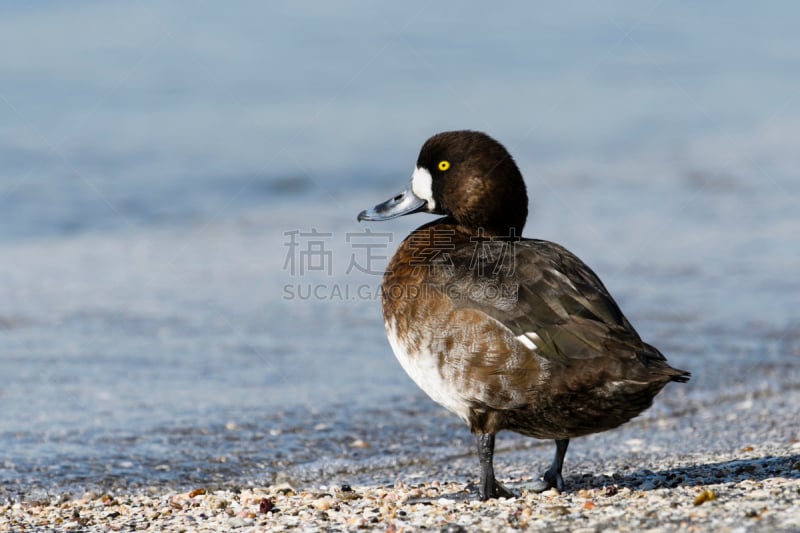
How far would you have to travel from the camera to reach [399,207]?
558cm

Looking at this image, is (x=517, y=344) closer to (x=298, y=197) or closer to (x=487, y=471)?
(x=487, y=471)

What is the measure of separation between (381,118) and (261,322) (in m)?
9.16

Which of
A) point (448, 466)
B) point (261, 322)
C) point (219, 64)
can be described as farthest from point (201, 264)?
point (219, 64)

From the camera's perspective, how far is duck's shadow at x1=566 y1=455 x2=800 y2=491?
4.69m

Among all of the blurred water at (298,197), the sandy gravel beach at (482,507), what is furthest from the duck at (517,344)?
the blurred water at (298,197)

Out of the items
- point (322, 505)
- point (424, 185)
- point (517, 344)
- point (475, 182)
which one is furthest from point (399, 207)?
point (322, 505)

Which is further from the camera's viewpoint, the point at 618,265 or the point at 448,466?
the point at 618,265

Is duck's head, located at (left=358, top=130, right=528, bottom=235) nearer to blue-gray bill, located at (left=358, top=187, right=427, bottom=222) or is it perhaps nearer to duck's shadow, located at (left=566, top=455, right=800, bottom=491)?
blue-gray bill, located at (left=358, top=187, right=427, bottom=222)

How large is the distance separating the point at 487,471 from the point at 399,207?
161 centimetres

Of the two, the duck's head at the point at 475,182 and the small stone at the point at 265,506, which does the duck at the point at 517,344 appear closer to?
the duck's head at the point at 475,182

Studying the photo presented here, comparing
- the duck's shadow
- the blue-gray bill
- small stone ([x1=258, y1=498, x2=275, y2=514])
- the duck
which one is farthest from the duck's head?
small stone ([x1=258, y1=498, x2=275, y2=514])

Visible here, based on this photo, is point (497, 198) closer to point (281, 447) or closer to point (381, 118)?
point (281, 447)

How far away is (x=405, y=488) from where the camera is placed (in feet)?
16.0

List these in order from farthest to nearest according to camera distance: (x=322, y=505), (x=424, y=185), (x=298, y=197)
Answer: (x=298, y=197) < (x=424, y=185) < (x=322, y=505)
